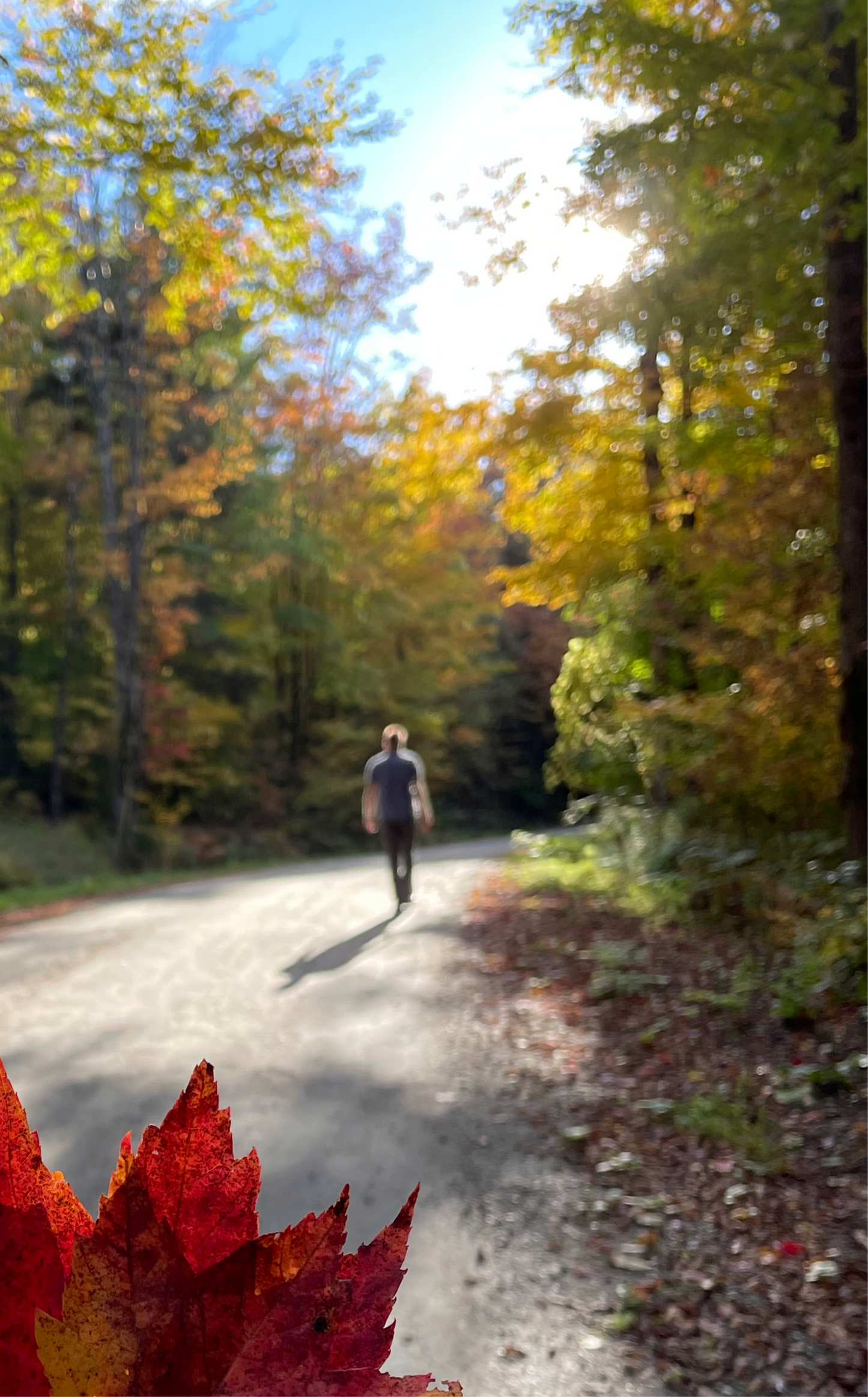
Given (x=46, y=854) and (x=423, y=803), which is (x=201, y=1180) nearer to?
(x=423, y=803)

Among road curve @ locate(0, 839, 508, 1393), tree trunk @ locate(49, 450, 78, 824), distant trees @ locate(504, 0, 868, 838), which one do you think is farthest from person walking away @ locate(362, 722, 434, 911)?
tree trunk @ locate(49, 450, 78, 824)

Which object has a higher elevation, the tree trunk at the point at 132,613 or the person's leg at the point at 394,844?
the tree trunk at the point at 132,613

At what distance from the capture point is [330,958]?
863cm

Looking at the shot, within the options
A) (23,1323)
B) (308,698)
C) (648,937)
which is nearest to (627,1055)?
(648,937)

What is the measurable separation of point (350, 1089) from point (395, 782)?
19.7ft

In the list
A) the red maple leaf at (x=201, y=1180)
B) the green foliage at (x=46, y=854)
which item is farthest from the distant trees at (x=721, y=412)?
the green foliage at (x=46, y=854)

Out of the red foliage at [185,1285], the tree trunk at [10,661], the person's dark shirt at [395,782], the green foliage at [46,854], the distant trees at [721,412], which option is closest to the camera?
the red foliage at [185,1285]

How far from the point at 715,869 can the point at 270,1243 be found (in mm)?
9170

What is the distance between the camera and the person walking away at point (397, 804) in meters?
11.2

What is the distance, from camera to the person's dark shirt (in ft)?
37.3

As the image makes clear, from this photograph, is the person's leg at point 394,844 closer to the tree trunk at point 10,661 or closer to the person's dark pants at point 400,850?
the person's dark pants at point 400,850

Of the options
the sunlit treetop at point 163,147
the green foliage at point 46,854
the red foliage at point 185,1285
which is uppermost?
the sunlit treetop at point 163,147

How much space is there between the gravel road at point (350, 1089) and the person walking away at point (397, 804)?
881 millimetres

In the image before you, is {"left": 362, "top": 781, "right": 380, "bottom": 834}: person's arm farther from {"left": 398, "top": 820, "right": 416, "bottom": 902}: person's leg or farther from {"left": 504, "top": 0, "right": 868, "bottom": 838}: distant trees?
{"left": 504, "top": 0, "right": 868, "bottom": 838}: distant trees
